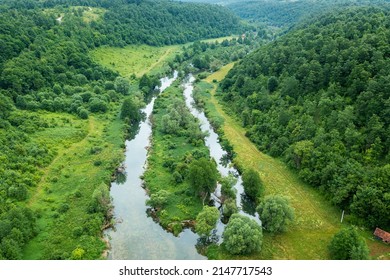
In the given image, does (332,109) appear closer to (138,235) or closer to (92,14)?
(138,235)

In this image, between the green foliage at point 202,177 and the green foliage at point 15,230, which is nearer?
the green foliage at point 15,230

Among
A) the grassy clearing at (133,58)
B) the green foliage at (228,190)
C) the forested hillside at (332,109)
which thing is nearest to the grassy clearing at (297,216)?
the forested hillside at (332,109)

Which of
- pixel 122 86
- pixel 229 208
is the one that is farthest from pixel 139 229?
pixel 122 86

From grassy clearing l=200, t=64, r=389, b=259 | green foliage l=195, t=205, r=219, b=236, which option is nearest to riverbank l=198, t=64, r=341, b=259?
grassy clearing l=200, t=64, r=389, b=259

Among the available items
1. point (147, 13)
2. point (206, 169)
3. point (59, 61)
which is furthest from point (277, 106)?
point (147, 13)

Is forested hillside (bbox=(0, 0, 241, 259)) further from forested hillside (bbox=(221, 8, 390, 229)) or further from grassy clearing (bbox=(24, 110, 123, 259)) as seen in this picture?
forested hillside (bbox=(221, 8, 390, 229))

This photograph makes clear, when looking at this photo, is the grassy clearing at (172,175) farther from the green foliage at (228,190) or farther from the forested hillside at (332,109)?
the forested hillside at (332,109)
